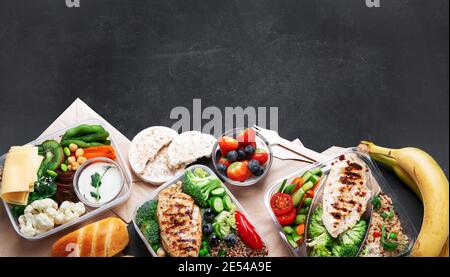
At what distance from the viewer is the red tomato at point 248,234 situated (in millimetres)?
3664

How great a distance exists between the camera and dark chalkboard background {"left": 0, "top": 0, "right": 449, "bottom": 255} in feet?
14.2

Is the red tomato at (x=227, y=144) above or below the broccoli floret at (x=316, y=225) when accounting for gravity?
above

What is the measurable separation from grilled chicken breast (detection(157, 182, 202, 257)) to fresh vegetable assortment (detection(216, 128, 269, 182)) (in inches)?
14.6

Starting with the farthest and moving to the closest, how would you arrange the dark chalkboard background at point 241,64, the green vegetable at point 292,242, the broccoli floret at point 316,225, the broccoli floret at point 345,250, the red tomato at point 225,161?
the dark chalkboard background at point 241,64, the red tomato at point 225,161, the green vegetable at point 292,242, the broccoli floret at point 316,225, the broccoli floret at point 345,250

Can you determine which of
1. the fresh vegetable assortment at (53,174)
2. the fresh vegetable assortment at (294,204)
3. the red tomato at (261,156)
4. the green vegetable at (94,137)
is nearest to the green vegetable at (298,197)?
the fresh vegetable assortment at (294,204)

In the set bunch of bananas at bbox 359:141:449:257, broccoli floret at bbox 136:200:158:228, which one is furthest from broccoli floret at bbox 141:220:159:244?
bunch of bananas at bbox 359:141:449:257

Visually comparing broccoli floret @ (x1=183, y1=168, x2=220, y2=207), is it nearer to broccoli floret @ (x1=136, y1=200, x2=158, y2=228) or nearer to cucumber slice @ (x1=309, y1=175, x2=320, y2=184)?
broccoli floret @ (x1=136, y1=200, x2=158, y2=228)

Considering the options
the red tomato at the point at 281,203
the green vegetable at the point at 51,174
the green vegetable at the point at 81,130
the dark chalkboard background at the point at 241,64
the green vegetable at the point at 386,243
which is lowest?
the green vegetable at the point at 386,243

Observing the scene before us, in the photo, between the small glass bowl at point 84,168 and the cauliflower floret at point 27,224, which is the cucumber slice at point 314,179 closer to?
the small glass bowl at point 84,168

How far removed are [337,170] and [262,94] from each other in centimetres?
99

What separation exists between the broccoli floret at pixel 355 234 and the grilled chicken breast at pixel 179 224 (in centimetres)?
95

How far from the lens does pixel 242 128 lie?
4070 millimetres

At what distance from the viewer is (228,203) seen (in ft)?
12.4
